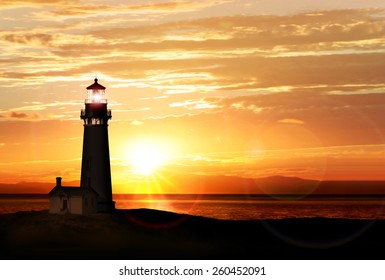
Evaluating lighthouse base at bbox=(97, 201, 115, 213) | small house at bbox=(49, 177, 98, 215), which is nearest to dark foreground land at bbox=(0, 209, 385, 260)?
lighthouse base at bbox=(97, 201, 115, 213)

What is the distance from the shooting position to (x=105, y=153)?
59969mm

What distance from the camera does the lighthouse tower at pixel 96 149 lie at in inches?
2345

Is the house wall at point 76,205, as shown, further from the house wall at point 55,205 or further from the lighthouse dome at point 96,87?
the lighthouse dome at point 96,87

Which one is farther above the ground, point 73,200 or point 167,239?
point 73,200

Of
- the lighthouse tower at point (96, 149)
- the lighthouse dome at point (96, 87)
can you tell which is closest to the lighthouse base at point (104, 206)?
the lighthouse tower at point (96, 149)

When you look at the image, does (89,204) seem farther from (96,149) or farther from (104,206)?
(96,149)

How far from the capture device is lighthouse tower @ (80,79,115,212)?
59.6 m

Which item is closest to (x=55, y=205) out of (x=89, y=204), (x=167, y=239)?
(x=89, y=204)

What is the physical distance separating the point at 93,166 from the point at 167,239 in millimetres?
8474

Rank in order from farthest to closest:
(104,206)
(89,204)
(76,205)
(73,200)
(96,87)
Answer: (104,206) < (96,87) < (73,200) < (76,205) < (89,204)

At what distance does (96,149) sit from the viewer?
5947cm

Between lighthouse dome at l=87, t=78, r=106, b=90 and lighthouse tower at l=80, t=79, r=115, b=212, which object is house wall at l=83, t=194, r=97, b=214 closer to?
lighthouse tower at l=80, t=79, r=115, b=212
